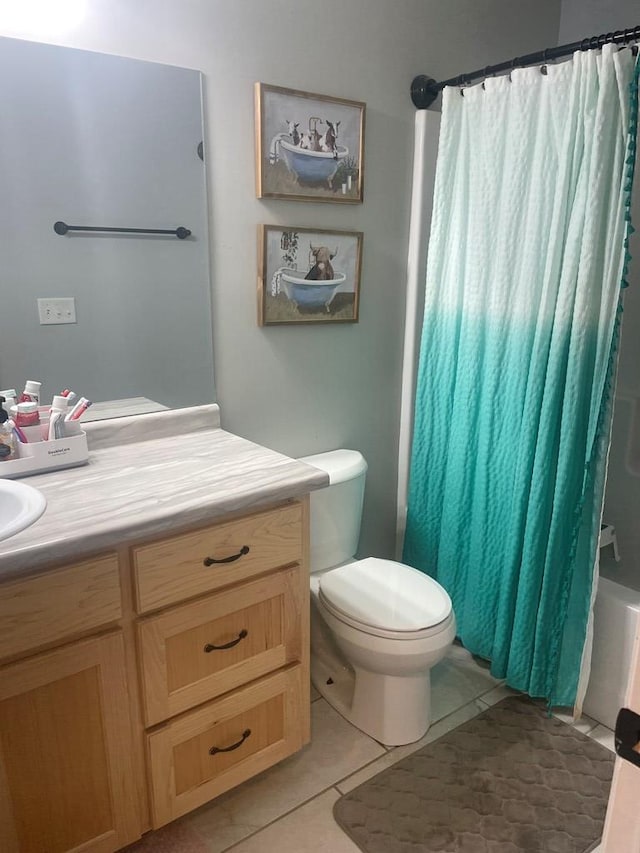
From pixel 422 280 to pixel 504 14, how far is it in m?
1.00

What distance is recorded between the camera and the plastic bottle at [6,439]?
4.89 feet

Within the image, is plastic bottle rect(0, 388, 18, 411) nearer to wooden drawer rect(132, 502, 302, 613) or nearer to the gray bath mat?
wooden drawer rect(132, 502, 302, 613)

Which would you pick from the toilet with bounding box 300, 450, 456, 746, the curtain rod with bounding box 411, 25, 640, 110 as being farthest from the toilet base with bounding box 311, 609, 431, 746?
the curtain rod with bounding box 411, 25, 640, 110

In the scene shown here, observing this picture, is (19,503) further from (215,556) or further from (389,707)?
(389,707)

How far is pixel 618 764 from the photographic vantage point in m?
0.69

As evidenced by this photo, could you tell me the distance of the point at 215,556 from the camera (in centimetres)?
142

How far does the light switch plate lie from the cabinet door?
813 mm

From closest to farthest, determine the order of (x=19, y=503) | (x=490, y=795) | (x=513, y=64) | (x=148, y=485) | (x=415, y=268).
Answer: (x=19, y=503) → (x=148, y=485) → (x=490, y=795) → (x=513, y=64) → (x=415, y=268)

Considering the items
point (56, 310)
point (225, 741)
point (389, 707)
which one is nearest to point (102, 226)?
point (56, 310)

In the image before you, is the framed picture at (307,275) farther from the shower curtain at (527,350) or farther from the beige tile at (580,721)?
the beige tile at (580,721)

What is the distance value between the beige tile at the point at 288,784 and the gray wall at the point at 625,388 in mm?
1307

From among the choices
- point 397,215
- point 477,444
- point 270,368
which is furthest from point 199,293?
point 477,444

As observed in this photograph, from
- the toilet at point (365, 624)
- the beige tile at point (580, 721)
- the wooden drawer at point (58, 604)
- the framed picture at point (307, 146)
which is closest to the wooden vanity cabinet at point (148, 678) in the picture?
the wooden drawer at point (58, 604)

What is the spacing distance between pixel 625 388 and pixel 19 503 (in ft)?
6.85
